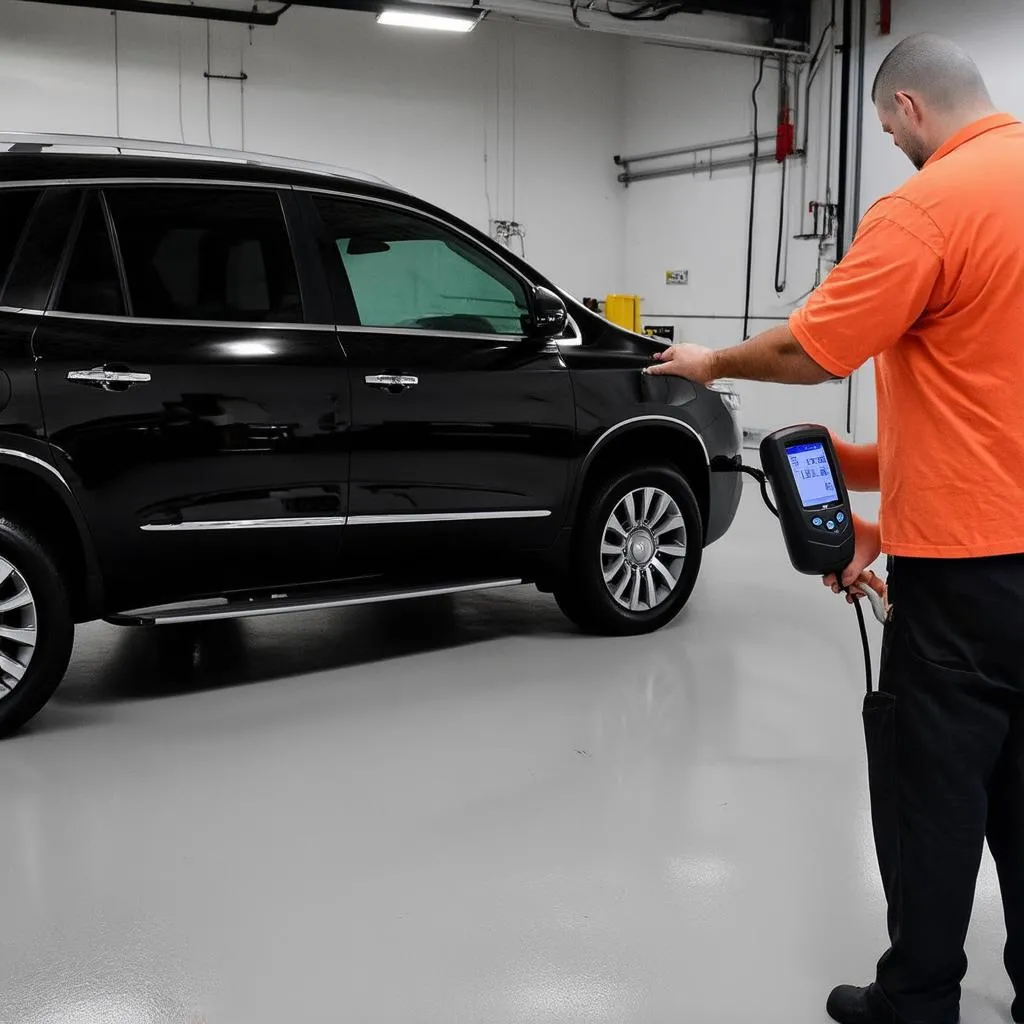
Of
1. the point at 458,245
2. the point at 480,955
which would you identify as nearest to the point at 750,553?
the point at 458,245

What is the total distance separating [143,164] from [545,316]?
4.74ft

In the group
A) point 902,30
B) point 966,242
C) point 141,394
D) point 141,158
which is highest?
point 902,30

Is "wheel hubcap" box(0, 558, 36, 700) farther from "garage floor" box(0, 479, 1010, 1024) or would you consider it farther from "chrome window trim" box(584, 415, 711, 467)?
"chrome window trim" box(584, 415, 711, 467)

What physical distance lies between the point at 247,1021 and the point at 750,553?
187 inches

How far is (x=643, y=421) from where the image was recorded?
4727mm

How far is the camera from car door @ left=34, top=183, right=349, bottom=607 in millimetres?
3625

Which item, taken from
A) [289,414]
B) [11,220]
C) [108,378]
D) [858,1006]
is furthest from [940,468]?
[11,220]

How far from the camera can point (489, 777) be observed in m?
3.38

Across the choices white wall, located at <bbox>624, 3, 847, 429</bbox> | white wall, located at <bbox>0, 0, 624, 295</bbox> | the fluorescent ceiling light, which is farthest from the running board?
white wall, located at <bbox>0, 0, 624, 295</bbox>

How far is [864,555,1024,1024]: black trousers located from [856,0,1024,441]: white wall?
7.50 meters

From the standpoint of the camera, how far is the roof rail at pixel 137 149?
Result: 12.1 feet

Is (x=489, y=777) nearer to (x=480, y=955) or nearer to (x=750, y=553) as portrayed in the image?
(x=480, y=955)

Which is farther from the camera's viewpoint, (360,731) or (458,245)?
(458,245)

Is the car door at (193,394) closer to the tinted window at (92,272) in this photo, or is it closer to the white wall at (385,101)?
the tinted window at (92,272)
